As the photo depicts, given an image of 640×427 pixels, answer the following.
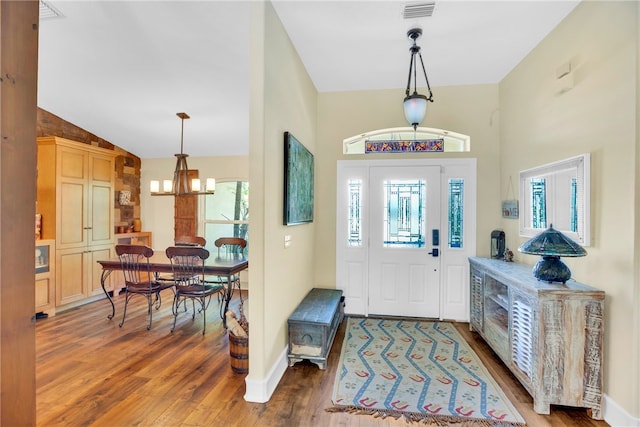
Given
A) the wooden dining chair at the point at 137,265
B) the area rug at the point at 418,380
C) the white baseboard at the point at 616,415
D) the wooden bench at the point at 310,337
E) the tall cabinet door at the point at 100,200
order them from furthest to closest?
the tall cabinet door at the point at 100,200
the wooden dining chair at the point at 137,265
the wooden bench at the point at 310,337
the area rug at the point at 418,380
the white baseboard at the point at 616,415

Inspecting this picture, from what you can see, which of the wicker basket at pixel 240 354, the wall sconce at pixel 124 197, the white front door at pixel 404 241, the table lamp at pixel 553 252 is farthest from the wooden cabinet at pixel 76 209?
the table lamp at pixel 553 252

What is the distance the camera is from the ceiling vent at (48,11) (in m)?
2.59

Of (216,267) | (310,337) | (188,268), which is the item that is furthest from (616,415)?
(188,268)

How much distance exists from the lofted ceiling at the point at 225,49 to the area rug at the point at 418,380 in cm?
301

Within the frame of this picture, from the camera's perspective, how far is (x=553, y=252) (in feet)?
7.23

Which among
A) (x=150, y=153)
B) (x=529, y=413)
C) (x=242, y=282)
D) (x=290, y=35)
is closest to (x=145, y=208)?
(x=150, y=153)

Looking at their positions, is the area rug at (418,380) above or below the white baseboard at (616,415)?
below

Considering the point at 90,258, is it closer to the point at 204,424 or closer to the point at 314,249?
the point at 314,249

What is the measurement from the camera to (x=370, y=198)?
410 centimetres

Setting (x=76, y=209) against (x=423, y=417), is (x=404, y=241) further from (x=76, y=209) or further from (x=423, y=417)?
(x=76, y=209)

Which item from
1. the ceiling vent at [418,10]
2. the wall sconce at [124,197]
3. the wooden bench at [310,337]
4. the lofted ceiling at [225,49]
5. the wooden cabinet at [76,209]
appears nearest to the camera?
the ceiling vent at [418,10]

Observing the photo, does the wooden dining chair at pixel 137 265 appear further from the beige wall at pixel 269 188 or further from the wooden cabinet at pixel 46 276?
the beige wall at pixel 269 188

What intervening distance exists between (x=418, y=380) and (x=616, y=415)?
4.15 feet

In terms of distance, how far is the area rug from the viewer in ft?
7.29
